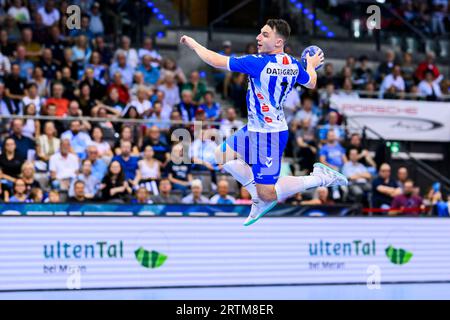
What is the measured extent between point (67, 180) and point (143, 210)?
1786 mm

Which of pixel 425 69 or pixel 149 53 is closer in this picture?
pixel 149 53

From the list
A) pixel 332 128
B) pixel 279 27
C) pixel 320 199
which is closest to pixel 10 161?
pixel 320 199

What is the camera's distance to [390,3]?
33406 millimetres

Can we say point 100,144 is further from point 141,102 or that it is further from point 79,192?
point 141,102

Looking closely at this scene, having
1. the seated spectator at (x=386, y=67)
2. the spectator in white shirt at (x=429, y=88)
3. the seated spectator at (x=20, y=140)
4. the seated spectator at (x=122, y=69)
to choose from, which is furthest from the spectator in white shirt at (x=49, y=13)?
the spectator in white shirt at (x=429, y=88)

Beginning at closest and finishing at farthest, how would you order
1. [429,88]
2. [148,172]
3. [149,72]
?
[148,172] < [149,72] < [429,88]

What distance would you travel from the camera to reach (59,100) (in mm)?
24000

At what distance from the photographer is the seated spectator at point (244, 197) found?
75.6 feet

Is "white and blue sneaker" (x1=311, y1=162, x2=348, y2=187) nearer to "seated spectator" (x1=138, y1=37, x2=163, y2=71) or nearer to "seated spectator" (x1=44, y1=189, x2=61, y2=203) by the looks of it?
"seated spectator" (x1=44, y1=189, x2=61, y2=203)

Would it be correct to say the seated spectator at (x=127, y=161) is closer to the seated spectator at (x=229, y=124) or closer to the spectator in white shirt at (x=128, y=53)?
the seated spectator at (x=229, y=124)

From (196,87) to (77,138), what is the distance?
13.8 feet

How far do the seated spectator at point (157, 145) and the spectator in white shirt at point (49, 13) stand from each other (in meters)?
5.09

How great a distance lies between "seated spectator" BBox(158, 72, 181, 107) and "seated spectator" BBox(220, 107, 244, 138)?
4.97 ft
